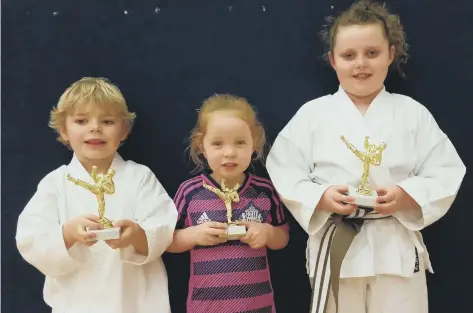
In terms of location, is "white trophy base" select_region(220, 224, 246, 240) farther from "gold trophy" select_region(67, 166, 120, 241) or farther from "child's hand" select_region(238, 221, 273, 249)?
"gold trophy" select_region(67, 166, 120, 241)

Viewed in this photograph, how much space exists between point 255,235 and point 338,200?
27 cm

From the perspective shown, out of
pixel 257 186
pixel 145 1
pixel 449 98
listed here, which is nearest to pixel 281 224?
pixel 257 186

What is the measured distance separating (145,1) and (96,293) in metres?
1.02

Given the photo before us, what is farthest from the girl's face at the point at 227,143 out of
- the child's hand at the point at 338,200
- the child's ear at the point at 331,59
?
the child's ear at the point at 331,59

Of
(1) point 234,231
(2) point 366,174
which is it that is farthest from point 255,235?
(2) point 366,174

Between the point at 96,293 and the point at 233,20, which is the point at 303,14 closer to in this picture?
the point at 233,20

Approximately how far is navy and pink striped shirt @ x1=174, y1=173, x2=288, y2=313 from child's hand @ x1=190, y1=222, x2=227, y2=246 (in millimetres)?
36

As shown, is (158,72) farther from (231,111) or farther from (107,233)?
(107,233)

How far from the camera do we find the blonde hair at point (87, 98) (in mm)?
1867

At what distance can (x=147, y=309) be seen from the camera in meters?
1.83

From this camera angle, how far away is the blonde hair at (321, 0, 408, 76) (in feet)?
6.12

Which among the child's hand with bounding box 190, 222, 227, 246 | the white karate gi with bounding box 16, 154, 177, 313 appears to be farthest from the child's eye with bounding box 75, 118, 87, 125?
the child's hand with bounding box 190, 222, 227, 246

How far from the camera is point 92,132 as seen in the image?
184 cm

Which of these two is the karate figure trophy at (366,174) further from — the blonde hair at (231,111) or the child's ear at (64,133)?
the child's ear at (64,133)
